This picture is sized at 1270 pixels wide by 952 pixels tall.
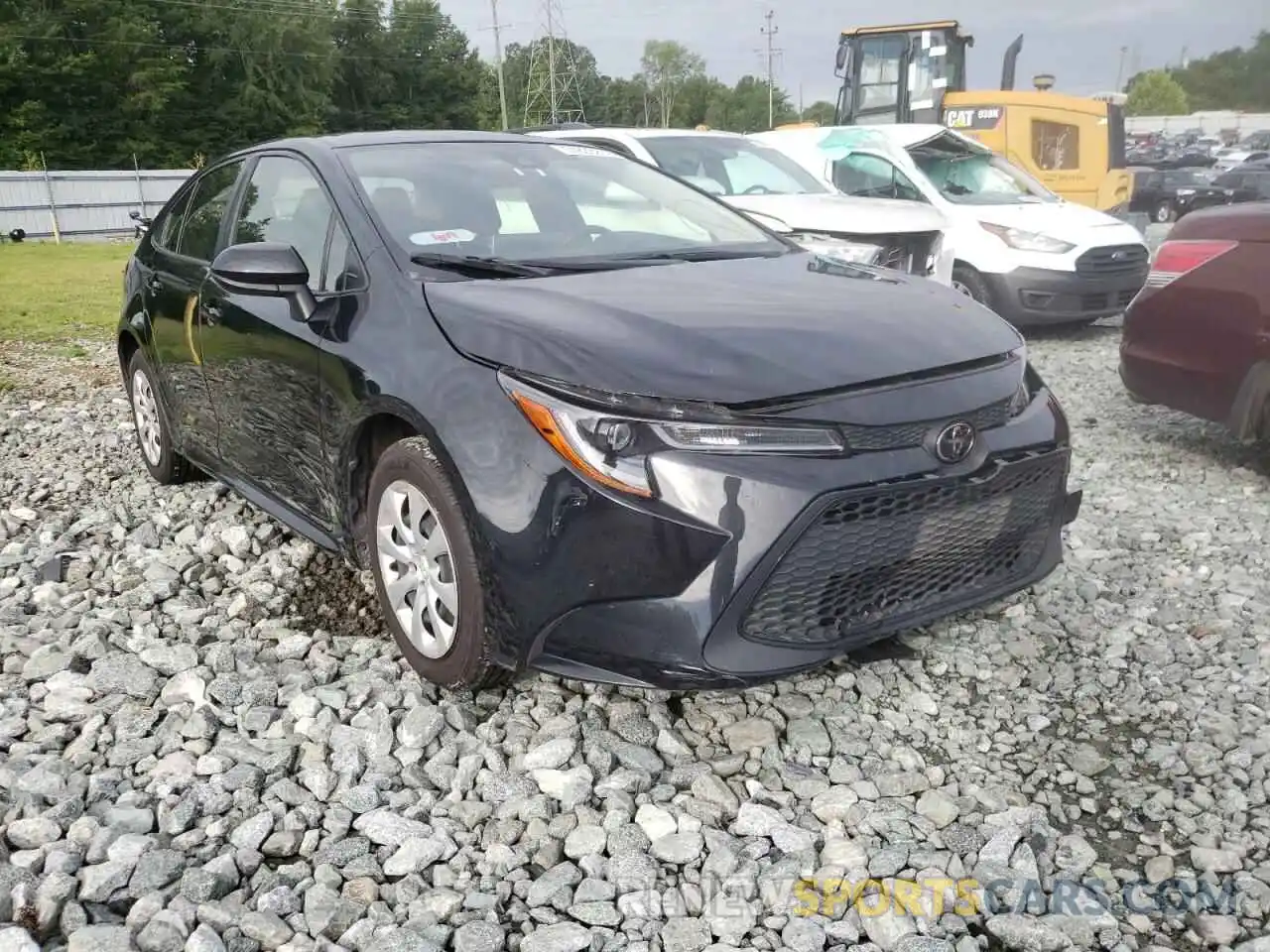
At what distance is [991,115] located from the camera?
13.2m

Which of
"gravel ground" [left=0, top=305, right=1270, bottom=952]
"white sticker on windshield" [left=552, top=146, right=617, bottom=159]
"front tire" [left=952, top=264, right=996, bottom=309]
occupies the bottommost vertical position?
"gravel ground" [left=0, top=305, right=1270, bottom=952]

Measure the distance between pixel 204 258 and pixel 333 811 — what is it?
8.06 ft

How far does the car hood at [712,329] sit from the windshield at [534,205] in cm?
31

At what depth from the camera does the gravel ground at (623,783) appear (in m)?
2.18

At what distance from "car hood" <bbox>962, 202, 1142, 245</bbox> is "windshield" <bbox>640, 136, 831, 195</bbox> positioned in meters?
1.47

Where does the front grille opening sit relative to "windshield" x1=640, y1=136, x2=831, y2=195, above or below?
below

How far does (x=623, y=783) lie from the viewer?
2619 mm

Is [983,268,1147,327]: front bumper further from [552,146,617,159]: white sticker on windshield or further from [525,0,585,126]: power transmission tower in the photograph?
[525,0,585,126]: power transmission tower

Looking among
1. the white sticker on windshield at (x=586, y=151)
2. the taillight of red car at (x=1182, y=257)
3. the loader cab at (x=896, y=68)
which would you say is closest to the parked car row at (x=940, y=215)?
the taillight of red car at (x=1182, y=257)

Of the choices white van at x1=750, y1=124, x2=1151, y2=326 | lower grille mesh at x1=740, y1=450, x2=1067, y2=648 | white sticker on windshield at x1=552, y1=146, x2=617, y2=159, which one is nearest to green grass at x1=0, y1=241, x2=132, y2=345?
white sticker on windshield at x1=552, y1=146, x2=617, y2=159

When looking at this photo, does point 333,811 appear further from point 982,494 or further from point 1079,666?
point 1079,666

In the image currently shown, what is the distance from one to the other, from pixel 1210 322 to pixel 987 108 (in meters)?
9.57


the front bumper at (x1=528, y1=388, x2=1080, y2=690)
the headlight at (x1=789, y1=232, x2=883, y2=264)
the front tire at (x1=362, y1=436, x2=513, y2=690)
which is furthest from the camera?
the headlight at (x1=789, y1=232, x2=883, y2=264)

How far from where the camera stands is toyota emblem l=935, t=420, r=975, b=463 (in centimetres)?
252
